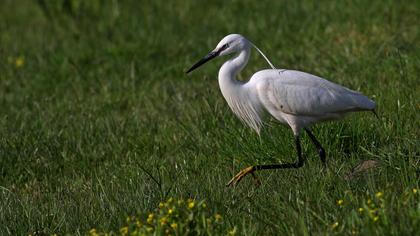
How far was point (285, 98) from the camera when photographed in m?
5.32

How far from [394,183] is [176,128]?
2.57 metres

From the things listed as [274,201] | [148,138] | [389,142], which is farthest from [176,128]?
[274,201]

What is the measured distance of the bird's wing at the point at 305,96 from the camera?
5.27 m

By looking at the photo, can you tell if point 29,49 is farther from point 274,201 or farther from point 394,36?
point 274,201

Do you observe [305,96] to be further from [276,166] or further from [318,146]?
[276,166]

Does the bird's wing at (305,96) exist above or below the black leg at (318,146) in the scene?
above

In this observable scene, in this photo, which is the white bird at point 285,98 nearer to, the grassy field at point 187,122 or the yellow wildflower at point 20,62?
the grassy field at point 187,122

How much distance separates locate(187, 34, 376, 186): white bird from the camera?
529 centimetres

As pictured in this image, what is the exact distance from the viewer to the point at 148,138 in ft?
21.9

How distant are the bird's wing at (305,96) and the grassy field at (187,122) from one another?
32cm

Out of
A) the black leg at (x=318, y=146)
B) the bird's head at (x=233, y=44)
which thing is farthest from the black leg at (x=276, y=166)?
the bird's head at (x=233, y=44)

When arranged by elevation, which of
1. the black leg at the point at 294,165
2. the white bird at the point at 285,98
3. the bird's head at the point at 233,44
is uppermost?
the bird's head at the point at 233,44

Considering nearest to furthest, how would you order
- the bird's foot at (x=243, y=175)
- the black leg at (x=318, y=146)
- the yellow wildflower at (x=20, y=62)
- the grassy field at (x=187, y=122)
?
the grassy field at (x=187, y=122), the bird's foot at (x=243, y=175), the black leg at (x=318, y=146), the yellow wildflower at (x=20, y=62)

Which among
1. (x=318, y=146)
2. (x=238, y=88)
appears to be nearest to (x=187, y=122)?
(x=238, y=88)
